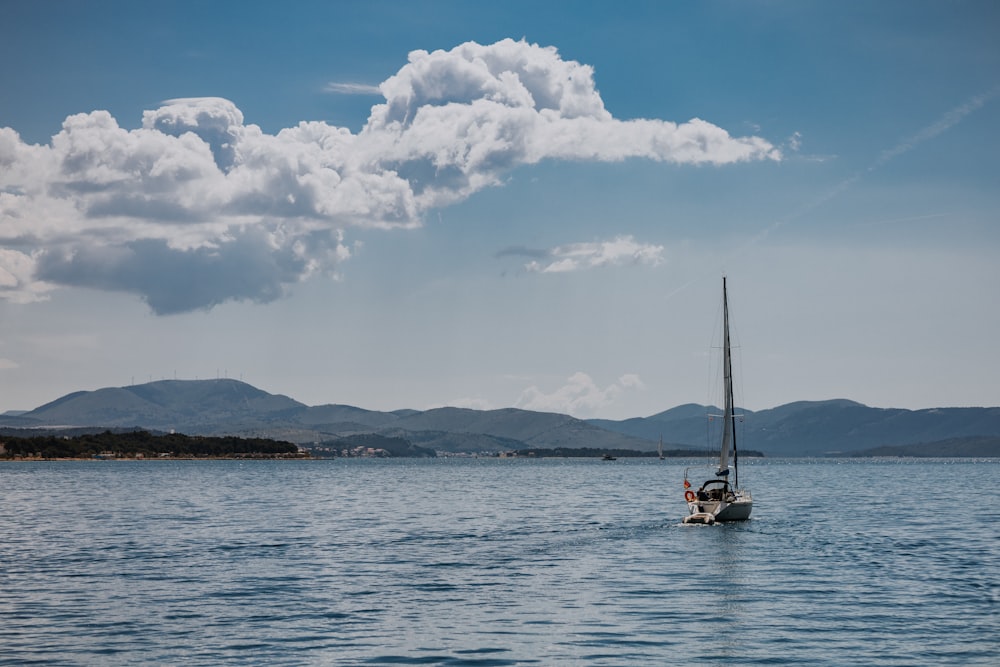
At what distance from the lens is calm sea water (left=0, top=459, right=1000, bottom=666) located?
38344 mm

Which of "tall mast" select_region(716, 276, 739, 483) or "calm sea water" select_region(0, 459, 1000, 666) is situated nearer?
"calm sea water" select_region(0, 459, 1000, 666)

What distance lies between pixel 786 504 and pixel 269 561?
84.9 meters

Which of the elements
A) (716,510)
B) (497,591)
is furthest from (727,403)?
(497,591)

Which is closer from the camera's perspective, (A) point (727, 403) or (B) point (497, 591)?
(B) point (497, 591)

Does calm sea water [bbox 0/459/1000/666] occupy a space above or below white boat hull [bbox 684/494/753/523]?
below

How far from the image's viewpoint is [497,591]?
52.1 metres

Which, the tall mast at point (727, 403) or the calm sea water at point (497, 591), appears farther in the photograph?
the tall mast at point (727, 403)

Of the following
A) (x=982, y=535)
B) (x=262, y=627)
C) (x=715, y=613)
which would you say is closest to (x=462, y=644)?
(x=262, y=627)

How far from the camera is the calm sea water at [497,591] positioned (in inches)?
1510

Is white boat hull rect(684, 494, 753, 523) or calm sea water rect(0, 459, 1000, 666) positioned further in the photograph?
white boat hull rect(684, 494, 753, 523)

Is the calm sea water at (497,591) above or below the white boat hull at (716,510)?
below

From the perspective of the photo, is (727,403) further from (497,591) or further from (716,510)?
(497,591)

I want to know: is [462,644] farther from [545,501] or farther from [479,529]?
[545,501]

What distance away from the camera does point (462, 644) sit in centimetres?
3903
